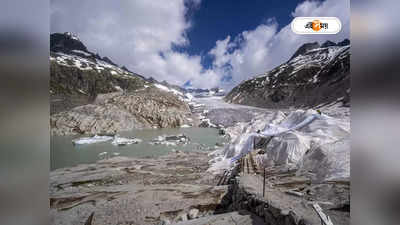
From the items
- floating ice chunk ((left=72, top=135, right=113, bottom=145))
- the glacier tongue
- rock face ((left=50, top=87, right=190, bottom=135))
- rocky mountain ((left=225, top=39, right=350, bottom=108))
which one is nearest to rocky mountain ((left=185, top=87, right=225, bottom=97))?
rocky mountain ((left=225, top=39, right=350, bottom=108))

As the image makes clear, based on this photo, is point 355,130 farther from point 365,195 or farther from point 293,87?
point 293,87

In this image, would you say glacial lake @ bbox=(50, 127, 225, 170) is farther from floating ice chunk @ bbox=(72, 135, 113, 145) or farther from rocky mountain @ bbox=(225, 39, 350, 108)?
rocky mountain @ bbox=(225, 39, 350, 108)

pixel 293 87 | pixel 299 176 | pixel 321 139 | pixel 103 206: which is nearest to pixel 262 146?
pixel 321 139

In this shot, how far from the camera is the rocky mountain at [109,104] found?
470cm

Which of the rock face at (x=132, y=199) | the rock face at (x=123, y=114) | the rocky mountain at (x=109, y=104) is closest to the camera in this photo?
the rock face at (x=132, y=199)

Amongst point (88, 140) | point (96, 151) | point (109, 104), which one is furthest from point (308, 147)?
point (109, 104)

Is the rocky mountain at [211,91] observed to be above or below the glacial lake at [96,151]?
above

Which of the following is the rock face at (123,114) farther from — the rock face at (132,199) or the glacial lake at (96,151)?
the rock face at (132,199)

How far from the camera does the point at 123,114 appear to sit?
6746 mm

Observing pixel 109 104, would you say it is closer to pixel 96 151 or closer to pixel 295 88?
pixel 96 151

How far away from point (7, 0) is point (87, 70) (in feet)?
17.3

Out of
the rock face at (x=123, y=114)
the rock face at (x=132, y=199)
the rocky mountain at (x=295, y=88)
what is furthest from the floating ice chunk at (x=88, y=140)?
the rocky mountain at (x=295, y=88)

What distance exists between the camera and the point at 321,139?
1738 mm

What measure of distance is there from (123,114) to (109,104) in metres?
0.72
